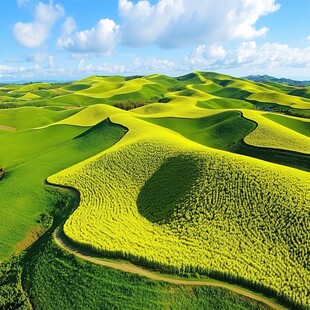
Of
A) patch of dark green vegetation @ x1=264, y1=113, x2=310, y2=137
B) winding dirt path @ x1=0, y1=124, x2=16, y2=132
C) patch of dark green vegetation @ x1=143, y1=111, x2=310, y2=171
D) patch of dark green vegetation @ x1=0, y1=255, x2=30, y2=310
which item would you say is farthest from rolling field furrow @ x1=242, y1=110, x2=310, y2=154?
winding dirt path @ x1=0, y1=124, x2=16, y2=132

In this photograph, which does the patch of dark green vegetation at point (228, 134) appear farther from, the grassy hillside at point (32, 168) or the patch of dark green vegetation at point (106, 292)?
the patch of dark green vegetation at point (106, 292)

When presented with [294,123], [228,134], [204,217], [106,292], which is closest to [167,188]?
[204,217]

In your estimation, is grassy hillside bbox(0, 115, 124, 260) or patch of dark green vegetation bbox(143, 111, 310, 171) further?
patch of dark green vegetation bbox(143, 111, 310, 171)

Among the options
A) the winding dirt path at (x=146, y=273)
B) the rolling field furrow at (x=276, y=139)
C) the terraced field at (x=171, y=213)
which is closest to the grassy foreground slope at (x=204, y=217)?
the terraced field at (x=171, y=213)

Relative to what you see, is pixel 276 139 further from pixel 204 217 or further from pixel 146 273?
pixel 146 273

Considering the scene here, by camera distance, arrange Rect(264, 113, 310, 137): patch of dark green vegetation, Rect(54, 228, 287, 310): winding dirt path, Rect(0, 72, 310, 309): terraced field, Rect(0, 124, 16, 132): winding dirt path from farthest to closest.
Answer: Rect(0, 124, 16, 132): winding dirt path → Rect(264, 113, 310, 137): patch of dark green vegetation → Rect(0, 72, 310, 309): terraced field → Rect(54, 228, 287, 310): winding dirt path

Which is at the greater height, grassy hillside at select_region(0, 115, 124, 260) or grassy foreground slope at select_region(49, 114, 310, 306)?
grassy foreground slope at select_region(49, 114, 310, 306)

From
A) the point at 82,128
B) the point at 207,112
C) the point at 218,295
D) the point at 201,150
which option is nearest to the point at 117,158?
the point at 201,150

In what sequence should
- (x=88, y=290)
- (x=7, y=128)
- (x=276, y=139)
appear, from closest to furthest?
(x=88, y=290), (x=276, y=139), (x=7, y=128)

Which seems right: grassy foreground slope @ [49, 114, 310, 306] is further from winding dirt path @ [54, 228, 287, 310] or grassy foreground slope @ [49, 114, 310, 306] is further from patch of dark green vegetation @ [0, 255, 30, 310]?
patch of dark green vegetation @ [0, 255, 30, 310]
